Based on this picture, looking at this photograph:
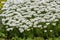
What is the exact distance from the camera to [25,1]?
10.7 ft

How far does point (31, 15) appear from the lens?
2.87 m

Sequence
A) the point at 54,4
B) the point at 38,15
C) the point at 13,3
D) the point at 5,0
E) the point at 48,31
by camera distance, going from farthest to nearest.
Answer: the point at 5,0 → the point at 13,3 → the point at 54,4 → the point at 38,15 → the point at 48,31

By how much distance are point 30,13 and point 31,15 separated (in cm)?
6

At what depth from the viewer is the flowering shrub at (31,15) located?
2.72 metres

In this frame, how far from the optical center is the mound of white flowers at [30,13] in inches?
108

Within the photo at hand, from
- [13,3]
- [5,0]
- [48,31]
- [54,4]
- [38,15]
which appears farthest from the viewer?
[5,0]

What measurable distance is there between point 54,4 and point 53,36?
59 centimetres

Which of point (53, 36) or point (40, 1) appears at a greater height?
point (40, 1)

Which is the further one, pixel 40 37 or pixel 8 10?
pixel 8 10

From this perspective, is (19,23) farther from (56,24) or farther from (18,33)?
(56,24)

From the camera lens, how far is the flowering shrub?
272 cm

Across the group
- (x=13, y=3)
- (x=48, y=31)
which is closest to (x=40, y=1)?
(x=13, y=3)

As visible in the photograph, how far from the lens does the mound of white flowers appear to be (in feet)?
9.02

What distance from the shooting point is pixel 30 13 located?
292 centimetres
